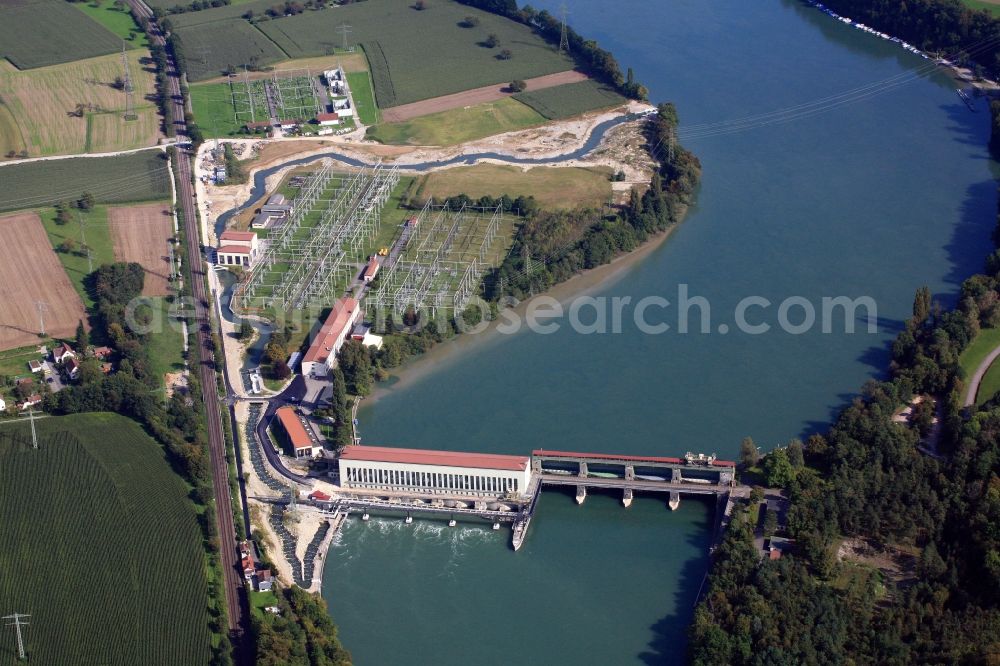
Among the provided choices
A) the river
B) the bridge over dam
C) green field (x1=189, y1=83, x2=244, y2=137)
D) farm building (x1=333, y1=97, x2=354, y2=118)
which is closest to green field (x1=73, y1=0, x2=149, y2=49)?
green field (x1=189, y1=83, x2=244, y2=137)

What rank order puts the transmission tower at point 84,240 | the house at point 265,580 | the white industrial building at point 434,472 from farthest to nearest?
the transmission tower at point 84,240
the white industrial building at point 434,472
the house at point 265,580

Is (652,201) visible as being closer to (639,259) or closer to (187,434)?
(639,259)

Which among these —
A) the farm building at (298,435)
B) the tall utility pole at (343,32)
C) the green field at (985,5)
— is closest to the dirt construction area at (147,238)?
the farm building at (298,435)

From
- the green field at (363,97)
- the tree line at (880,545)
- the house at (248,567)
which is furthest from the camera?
the green field at (363,97)

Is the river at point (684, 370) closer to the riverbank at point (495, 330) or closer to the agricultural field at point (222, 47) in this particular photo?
the riverbank at point (495, 330)

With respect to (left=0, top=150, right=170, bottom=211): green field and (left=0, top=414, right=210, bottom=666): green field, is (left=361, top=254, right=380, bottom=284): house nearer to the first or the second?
(left=0, top=414, right=210, bottom=666): green field

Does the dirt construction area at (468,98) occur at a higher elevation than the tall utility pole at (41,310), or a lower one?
higher

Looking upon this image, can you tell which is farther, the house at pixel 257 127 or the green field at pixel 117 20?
the green field at pixel 117 20
